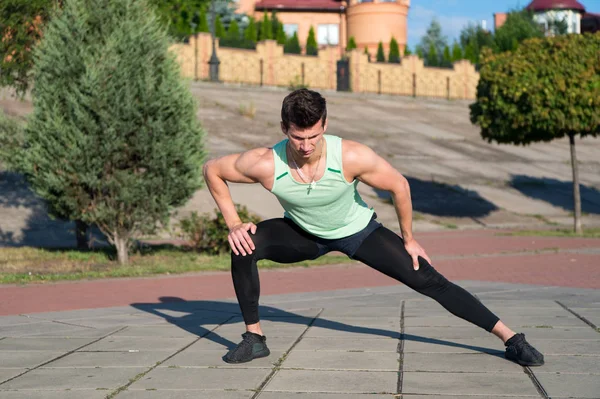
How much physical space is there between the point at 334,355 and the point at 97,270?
661 centimetres

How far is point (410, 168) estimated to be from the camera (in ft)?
78.6

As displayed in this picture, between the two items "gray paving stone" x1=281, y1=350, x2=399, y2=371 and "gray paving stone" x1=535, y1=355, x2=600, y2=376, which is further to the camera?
"gray paving stone" x1=281, y1=350, x2=399, y2=371

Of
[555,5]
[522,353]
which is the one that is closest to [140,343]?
[522,353]

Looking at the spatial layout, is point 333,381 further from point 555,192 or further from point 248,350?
point 555,192

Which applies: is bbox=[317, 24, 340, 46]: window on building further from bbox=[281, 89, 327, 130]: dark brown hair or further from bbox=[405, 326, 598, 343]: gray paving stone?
bbox=[281, 89, 327, 130]: dark brown hair

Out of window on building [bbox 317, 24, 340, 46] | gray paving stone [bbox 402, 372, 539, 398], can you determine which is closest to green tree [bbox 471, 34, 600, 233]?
gray paving stone [bbox 402, 372, 539, 398]

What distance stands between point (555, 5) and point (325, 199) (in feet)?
216

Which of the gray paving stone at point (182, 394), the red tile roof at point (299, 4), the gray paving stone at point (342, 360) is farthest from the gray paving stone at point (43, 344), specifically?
the red tile roof at point (299, 4)

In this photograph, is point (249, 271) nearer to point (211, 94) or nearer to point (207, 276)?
point (207, 276)

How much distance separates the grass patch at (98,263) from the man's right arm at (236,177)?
5.60 m

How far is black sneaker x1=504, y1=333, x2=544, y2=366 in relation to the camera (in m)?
5.07

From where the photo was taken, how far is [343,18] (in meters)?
62.5

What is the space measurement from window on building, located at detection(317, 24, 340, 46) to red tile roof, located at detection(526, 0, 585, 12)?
15191 mm

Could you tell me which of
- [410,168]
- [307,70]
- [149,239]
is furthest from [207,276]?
[307,70]
